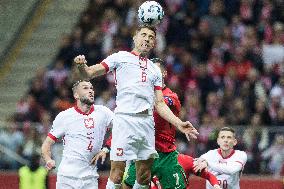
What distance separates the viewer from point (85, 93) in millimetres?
13766

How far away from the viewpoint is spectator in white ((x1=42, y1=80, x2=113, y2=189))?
44.7 ft

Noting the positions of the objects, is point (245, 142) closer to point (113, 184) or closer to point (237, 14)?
point (237, 14)

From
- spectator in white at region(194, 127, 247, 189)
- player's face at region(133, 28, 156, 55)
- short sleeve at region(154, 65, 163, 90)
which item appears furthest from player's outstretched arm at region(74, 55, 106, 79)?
spectator in white at region(194, 127, 247, 189)

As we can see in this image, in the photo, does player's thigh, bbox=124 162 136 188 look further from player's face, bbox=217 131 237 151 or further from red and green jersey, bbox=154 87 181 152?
player's face, bbox=217 131 237 151

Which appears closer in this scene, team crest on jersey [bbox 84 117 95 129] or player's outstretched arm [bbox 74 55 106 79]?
player's outstretched arm [bbox 74 55 106 79]

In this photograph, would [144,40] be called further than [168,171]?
No

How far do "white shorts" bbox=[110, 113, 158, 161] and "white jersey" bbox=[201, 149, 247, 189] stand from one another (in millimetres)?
2040

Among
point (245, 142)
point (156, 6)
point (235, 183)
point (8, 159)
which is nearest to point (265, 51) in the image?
point (245, 142)

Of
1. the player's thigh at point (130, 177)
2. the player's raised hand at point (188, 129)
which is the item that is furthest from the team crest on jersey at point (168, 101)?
the player's raised hand at point (188, 129)

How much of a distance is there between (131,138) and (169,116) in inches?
19.3

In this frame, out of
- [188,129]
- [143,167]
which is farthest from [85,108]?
[188,129]

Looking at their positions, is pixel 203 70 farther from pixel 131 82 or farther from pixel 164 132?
pixel 131 82

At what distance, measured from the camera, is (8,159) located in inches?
776

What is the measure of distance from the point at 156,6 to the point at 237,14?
32.6 feet
